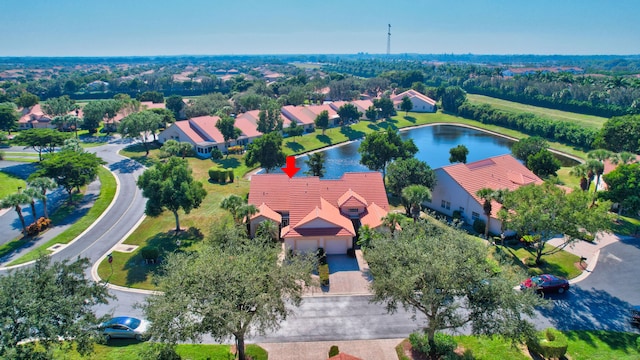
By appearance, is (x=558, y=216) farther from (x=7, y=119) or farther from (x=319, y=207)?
(x=7, y=119)

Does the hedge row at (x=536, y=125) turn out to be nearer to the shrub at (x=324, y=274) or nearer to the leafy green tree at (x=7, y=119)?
the shrub at (x=324, y=274)

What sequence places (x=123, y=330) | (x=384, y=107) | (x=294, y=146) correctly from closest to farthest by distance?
(x=123, y=330), (x=294, y=146), (x=384, y=107)

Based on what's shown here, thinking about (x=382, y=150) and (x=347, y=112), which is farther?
(x=347, y=112)

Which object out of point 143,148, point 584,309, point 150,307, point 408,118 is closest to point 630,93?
point 408,118

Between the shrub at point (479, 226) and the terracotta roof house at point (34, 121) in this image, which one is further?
the terracotta roof house at point (34, 121)

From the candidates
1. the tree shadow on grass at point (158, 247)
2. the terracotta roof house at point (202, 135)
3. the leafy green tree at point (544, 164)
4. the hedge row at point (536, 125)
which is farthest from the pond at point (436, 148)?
the tree shadow on grass at point (158, 247)

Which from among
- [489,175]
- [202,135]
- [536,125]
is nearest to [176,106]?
[202,135]
